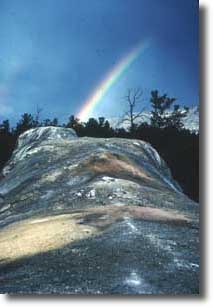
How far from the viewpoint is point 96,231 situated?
355 cm

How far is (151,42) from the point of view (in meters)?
4.82

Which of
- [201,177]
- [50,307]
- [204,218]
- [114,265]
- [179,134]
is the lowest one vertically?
[50,307]

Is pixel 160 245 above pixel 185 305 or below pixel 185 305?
above

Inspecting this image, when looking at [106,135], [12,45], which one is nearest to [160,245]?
[12,45]

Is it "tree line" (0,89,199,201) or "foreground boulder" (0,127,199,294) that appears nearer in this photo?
"foreground boulder" (0,127,199,294)

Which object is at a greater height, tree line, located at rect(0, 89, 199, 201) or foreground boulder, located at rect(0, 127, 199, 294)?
tree line, located at rect(0, 89, 199, 201)

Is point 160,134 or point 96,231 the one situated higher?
point 160,134

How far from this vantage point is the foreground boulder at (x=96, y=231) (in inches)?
116

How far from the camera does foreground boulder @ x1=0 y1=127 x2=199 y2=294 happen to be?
294 cm

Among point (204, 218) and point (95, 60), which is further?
point (95, 60)

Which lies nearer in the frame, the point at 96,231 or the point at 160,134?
the point at 96,231

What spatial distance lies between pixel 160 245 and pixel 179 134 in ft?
23.5

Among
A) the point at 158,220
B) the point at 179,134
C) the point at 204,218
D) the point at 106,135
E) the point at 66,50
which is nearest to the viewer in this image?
the point at 204,218

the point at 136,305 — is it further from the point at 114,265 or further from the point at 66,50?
the point at 66,50
